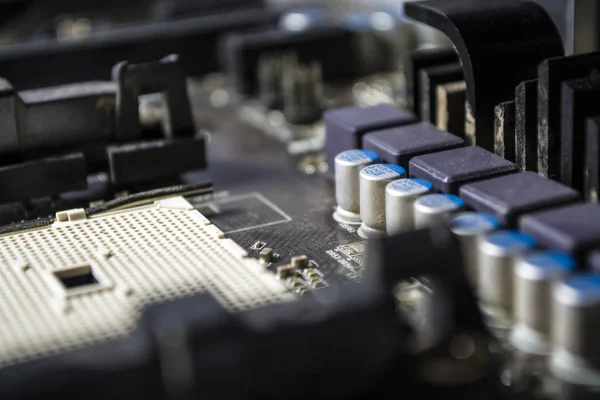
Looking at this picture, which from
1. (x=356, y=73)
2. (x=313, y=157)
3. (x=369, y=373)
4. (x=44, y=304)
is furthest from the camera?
(x=356, y=73)

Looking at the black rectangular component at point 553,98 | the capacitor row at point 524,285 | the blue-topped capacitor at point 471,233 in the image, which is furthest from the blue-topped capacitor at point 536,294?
the black rectangular component at point 553,98

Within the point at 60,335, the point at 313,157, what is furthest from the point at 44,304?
the point at 313,157

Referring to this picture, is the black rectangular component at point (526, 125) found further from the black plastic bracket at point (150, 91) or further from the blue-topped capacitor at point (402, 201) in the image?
the black plastic bracket at point (150, 91)

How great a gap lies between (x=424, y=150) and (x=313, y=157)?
0.85 m

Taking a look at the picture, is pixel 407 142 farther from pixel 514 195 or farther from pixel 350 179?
pixel 514 195

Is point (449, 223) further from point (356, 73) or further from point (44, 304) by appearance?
point (356, 73)

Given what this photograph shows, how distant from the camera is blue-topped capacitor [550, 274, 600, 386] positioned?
188 centimetres

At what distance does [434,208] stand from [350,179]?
50cm

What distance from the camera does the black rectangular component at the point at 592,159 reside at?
2363 millimetres

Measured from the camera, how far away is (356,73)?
4496 mm

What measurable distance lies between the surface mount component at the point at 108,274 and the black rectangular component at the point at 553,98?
875 mm

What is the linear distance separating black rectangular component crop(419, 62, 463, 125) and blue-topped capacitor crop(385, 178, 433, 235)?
73cm

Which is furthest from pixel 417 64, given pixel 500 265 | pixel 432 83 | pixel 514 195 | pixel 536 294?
pixel 536 294

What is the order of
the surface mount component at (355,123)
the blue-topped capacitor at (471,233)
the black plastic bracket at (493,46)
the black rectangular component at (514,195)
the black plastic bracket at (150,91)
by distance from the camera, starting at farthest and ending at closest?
the black plastic bracket at (150,91) < the surface mount component at (355,123) < the black plastic bracket at (493,46) < the black rectangular component at (514,195) < the blue-topped capacitor at (471,233)
